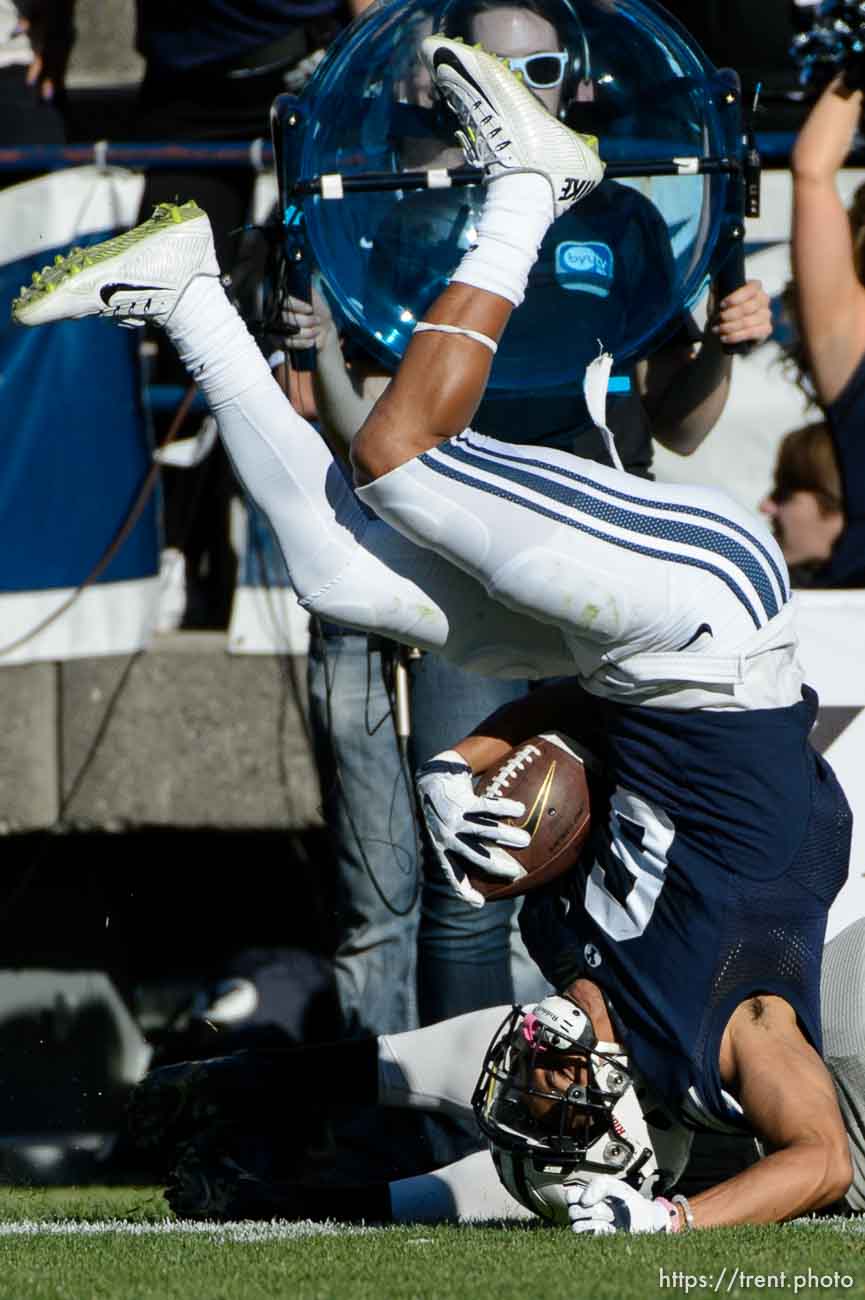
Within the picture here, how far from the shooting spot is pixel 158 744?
19.2 ft

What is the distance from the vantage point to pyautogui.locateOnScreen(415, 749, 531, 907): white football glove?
9.80 ft

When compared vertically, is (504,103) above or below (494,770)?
above

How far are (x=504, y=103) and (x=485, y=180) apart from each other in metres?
0.13

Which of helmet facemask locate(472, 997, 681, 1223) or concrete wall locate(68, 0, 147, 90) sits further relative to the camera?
concrete wall locate(68, 0, 147, 90)

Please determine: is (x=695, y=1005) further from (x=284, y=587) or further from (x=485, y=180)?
(x=284, y=587)

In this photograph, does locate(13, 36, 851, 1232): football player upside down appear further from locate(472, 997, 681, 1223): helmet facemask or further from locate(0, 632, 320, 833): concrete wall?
locate(0, 632, 320, 833): concrete wall

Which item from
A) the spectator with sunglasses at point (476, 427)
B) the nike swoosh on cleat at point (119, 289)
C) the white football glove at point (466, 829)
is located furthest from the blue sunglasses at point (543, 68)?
the white football glove at point (466, 829)

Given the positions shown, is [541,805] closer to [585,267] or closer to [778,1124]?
[778,1124]

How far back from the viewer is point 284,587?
5.21 m

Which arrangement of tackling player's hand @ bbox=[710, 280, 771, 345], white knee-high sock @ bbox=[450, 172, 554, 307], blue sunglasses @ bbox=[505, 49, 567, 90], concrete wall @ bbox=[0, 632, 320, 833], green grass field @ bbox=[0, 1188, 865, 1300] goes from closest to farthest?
green grass field @ bbox=[0, 1188, 865, 1300]
white knee-high sock @ bbox=[450, 172, 554, 307]
blue sunglasses @ bbox=[505, 49, 567, 90]
tackling player's hand @ bbox=[710, 280, 771, 345]
concrete wall @ bbox=[0, 632, 320, 833]

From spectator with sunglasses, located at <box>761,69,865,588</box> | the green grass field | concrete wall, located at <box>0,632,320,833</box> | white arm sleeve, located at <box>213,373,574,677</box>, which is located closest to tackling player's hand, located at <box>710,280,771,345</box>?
spectator with sunglasses, located at <box>761,69,865,588</box>

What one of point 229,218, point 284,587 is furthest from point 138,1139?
point 229,218

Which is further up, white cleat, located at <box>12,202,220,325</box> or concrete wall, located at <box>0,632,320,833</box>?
white cleat, located at <box>12,202,220,325</box>

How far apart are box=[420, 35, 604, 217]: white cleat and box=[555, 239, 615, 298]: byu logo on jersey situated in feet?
1.23
